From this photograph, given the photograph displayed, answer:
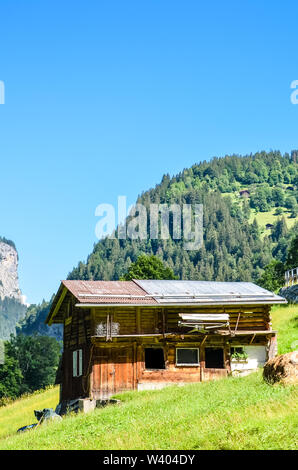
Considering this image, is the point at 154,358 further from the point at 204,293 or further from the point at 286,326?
the point at 286,326

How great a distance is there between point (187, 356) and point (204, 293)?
4853mm

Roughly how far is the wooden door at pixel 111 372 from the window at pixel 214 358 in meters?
5.94

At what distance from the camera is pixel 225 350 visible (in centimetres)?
4456

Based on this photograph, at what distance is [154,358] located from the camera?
4500 centimetres

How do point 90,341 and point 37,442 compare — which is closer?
point 37,442

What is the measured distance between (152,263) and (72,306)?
4242cm

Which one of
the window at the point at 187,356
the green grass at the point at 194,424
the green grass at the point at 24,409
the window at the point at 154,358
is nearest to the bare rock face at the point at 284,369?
the green grass at the point at 194,424

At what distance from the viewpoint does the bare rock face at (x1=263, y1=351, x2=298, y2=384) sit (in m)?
26.5

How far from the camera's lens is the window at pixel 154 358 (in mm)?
44344

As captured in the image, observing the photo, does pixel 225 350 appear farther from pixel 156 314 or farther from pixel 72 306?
pixel 72 306

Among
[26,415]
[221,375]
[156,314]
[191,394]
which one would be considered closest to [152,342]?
[156,314]

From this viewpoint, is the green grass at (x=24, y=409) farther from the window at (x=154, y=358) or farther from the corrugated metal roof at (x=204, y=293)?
the corrugated metal roof at (x=204, y=293)

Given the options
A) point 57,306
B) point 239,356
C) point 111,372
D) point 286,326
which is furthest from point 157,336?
point 286,326

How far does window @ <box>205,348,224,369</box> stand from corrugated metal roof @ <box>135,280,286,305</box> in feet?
11.4
